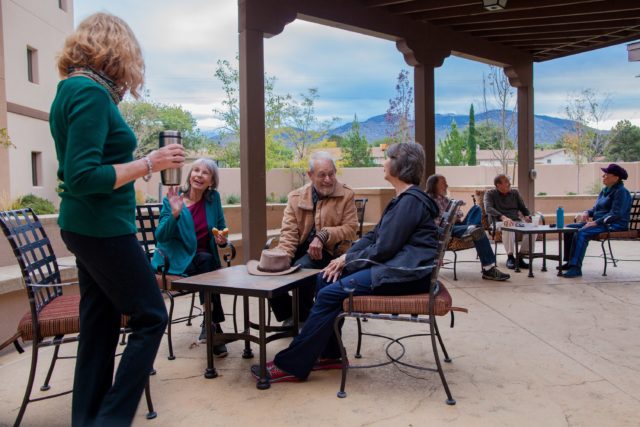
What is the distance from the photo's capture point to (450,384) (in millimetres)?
2701

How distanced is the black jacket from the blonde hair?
1.47m

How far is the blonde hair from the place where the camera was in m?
1.64

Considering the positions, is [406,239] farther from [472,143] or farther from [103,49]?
[472,143]

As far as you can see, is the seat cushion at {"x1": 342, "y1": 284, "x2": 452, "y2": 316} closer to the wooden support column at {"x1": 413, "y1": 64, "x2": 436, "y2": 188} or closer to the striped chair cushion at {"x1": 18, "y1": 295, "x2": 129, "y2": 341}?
the striped chair cushion at {"x1": 18, "y1": 295, "x2": 129, "y2": 341}

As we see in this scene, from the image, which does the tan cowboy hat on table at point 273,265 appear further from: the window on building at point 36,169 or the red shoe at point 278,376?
the window on building at point 36,169

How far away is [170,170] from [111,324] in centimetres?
66

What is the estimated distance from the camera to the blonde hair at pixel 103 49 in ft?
5.39

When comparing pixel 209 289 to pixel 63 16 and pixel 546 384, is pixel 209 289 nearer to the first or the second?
pixel 546 384

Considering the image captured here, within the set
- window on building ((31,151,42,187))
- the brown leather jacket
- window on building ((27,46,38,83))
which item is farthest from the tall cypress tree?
the brown leather jacket

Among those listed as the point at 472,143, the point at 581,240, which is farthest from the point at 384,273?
the point at 472,143

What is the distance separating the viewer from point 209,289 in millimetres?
2648

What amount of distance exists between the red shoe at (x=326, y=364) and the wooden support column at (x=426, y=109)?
12.4 ft

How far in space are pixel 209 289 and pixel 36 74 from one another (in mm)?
14291

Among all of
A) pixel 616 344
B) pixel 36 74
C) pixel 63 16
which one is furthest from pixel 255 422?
pixel 63 16
